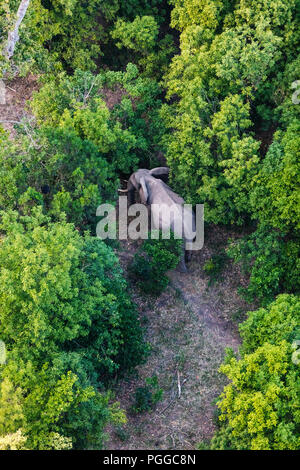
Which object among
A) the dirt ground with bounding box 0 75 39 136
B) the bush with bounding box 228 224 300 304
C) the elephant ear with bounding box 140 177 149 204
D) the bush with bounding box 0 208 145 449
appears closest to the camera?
the bush with bounding box 0 208 145 449

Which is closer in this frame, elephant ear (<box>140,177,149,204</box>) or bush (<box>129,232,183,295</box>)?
bush (<box>129,232,183,295</box>)

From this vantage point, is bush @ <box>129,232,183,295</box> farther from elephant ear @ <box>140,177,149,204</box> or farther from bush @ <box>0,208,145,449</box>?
bush @ <box>0,208,145,449</box>

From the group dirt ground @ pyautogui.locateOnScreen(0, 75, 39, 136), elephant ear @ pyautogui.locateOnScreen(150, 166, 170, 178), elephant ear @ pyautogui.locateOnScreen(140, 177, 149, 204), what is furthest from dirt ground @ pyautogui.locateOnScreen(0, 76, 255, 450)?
dirt ground @ pyautogui.locateOnScreen(0, 75, 39, 136)

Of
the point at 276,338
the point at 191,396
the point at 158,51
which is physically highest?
the point at 158,51

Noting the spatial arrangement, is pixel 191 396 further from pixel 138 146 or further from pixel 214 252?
pixel 138 146

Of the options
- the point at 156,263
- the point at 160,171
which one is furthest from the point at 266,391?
the point at 160,171

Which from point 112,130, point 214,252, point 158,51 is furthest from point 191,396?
point 158,51

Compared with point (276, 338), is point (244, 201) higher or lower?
higher
